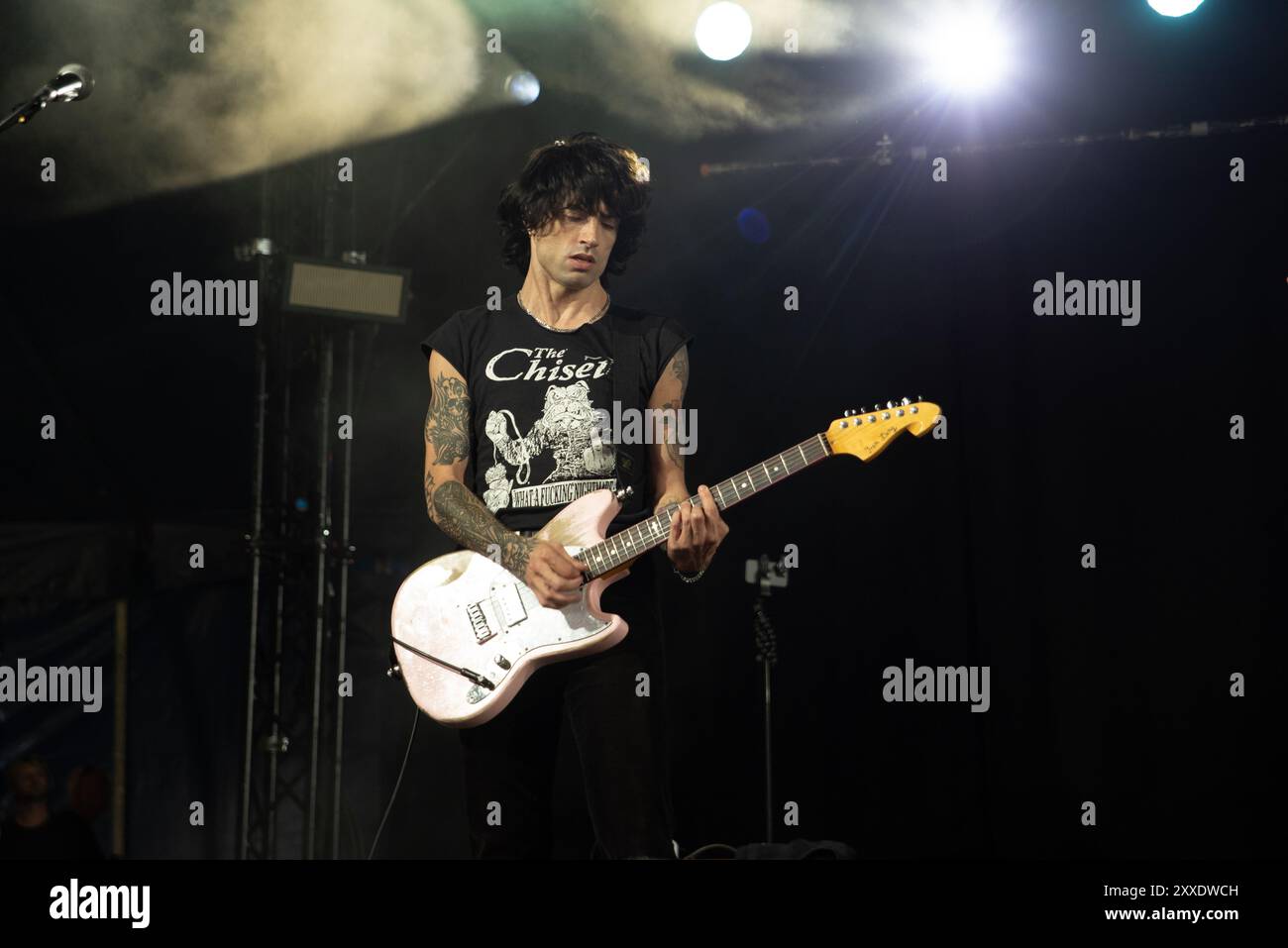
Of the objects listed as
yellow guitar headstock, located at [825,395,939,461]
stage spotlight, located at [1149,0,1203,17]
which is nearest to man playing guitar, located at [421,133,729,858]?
yellow guitar headstock, located at [825,395,939,461]

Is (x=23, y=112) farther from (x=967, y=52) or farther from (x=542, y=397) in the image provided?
(x=967, y=52)

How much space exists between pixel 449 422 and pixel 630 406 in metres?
0.53

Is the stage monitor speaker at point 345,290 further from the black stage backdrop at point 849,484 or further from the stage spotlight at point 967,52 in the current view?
the stage spotlight at point 967,52

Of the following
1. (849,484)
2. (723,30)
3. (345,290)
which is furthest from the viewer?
(849,484)

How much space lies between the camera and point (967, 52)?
549 cm

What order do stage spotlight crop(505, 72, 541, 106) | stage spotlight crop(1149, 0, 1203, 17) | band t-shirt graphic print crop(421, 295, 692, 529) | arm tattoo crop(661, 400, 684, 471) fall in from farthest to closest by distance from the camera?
stage spotlight crop(505, 72, 541, 106), stage spotlight crop(1149, 0, 1203, 17), arm tattoo crop(661, 400, 684, 471), band t-shirt graphic print crop(421, 295, 692, 529)

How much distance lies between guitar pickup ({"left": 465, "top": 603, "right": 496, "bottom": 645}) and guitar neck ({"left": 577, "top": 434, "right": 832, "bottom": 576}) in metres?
0.33

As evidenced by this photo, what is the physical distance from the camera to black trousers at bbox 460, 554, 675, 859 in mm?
3070

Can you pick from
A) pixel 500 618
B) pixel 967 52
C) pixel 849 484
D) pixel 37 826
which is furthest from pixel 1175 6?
pixel 37 826

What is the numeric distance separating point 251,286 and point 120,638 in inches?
80.9

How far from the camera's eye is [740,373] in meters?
6.04

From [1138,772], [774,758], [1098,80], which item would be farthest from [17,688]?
[1098,80]

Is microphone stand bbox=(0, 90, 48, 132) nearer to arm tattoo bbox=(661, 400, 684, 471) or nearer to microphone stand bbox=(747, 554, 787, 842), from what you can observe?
arm tattoo bbox=(661, 400, 684, 471)
